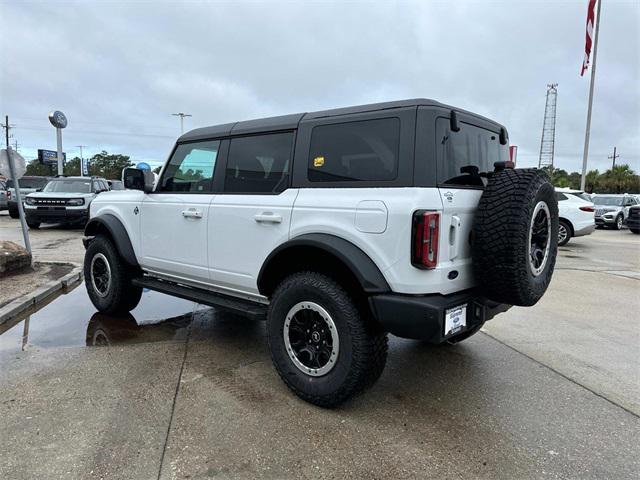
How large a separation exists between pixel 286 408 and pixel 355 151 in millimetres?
1792

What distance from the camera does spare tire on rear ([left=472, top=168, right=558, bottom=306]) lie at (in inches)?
103

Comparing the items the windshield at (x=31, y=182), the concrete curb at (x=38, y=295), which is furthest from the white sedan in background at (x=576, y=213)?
the windshield at (x=31, y=182)

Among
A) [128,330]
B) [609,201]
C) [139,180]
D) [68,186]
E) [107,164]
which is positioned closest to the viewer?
[139,180]

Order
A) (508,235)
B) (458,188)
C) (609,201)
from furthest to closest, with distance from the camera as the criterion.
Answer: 1. (609,201)
2. (458,188)
3. (508,235)

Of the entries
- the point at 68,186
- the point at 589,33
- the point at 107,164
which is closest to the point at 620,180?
the point at 589,33

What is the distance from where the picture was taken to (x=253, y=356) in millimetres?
3867

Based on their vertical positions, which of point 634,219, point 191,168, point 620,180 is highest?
point 620,180

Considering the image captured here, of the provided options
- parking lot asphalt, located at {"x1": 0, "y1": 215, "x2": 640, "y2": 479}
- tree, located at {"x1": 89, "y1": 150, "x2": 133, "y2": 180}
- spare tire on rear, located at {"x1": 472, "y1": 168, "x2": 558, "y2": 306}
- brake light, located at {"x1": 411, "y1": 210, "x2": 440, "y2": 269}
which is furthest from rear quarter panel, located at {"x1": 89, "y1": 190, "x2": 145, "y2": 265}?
tree, located at {"x1": 89, "y1": 150, "x2": 133, "y2": 180}

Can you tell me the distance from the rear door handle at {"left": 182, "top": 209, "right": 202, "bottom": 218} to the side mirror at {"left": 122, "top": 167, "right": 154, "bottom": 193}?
70 cm

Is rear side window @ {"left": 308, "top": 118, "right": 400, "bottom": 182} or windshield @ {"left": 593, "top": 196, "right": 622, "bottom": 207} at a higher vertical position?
rear side window @ {"left": 308, "top": 118, "right": 400, "bottom": 182}

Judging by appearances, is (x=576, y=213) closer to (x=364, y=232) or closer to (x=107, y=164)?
(x=364, y=232)

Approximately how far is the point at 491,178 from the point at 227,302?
2.27m

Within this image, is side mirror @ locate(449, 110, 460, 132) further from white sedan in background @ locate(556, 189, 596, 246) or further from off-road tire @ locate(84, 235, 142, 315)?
white sedan in background @ locate(556, 189, 596, 246)

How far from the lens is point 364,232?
8.92 feet
